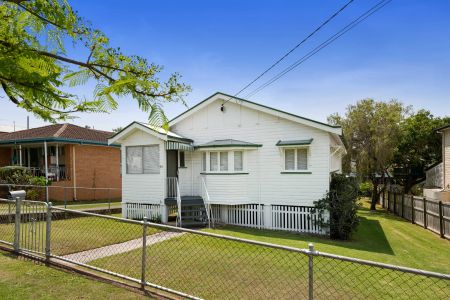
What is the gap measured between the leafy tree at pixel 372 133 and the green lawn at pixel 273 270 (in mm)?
13694

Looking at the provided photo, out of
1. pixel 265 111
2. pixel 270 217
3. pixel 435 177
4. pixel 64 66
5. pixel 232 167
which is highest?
pixel 265 111

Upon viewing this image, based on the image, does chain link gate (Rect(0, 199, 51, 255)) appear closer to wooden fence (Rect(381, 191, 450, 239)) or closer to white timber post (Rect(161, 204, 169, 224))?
white timber post (Rect(161, 204, 169, 224))

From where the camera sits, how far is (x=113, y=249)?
366 inches

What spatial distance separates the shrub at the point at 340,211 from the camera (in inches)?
521

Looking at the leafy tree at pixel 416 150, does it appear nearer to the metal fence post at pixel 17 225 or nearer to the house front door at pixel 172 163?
the house front door at pixel 172 163

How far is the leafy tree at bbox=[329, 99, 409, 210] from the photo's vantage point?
24609 mm

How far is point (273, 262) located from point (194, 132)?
33.0 ft

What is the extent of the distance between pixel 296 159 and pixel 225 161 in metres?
3.30

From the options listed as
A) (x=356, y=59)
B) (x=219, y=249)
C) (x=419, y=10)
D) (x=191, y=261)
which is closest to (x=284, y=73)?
(x=356, y=59)

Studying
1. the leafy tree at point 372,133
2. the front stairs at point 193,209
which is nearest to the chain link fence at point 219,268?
the front stairs at point 193,209

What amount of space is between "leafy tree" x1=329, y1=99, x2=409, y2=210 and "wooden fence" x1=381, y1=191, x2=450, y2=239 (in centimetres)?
277

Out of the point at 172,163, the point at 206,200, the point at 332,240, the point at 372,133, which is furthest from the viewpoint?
the point at 372,133

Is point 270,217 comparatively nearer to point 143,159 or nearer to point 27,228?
point 143,159

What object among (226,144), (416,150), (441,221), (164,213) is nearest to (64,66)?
(226,144)
